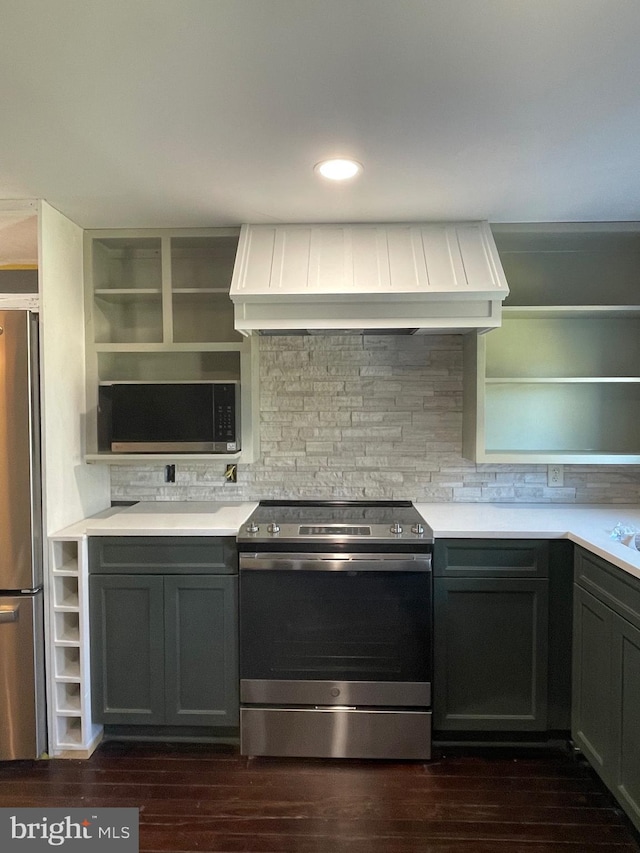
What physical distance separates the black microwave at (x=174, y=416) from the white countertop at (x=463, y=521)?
326 millimetres

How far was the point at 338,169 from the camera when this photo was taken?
1.82 m

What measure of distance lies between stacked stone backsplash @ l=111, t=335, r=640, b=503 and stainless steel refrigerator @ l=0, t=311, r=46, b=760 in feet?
2.20

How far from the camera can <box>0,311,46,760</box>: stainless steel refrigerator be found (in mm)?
2068

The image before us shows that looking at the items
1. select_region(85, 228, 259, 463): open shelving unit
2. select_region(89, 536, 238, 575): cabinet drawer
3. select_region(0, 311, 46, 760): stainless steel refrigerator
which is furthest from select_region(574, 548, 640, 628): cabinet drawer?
select_region(0, 311, 46, 760): stainless steel refrigerator

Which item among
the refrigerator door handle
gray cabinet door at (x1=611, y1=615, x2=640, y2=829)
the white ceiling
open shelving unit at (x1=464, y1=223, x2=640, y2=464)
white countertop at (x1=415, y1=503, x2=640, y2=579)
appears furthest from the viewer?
open shelving unit at (x1=464, y1=223, x2=640, y2=464)

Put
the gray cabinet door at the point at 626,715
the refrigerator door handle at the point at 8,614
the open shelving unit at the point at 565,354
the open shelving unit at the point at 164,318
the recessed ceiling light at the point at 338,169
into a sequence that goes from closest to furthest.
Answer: the gray cabinet door at the point at 626,715, the recessed ceiling light at the point at 338,169, the refrigerator door handle at the point at 8,614, the open shelving unit at the point at 164,318, the open shelving unit at the point at 565,354

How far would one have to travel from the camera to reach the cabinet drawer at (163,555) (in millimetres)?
2182

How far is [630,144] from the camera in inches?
66.2

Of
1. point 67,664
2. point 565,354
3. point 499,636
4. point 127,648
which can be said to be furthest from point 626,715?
point 67,664

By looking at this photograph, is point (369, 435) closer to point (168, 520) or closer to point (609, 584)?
point (168, 520)

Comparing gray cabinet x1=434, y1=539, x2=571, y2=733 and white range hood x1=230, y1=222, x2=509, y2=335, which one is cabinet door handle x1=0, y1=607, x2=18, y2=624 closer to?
white range hood x1=230, y1=222, x2=509, y2=335

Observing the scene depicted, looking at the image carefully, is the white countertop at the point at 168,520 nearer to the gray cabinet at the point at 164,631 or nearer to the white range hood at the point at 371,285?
the gray cabinet at the point at 164,631

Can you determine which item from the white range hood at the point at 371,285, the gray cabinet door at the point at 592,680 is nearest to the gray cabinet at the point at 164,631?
the white range hood at the point at 371,285

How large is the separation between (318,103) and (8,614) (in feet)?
7.13
